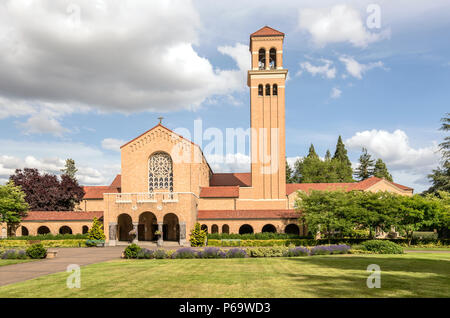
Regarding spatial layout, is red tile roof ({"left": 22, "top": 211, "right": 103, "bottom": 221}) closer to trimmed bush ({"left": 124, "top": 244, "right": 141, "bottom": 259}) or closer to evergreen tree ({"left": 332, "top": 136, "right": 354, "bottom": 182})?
trimmed bush ({"left": 124, "top": 244, "right": 141, "bottom": 259})

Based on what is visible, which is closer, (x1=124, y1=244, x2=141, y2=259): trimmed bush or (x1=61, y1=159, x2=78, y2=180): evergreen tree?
(x1=124, y1=244, x2=141, y2=259): trimmed bush

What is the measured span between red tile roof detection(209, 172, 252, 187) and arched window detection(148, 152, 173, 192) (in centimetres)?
1269

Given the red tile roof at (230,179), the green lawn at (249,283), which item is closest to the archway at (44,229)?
the red tile roof at (230,179)

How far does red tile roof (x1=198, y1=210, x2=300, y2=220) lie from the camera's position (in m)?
45.8

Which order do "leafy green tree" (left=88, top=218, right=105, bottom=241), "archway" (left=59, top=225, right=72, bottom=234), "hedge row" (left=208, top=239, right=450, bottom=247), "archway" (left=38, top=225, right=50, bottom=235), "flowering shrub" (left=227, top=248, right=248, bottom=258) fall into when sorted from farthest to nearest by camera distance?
"archway" (left=59, top=225, right=72, bottom=234)
"archway" (left=38, top=225, right=50, bottom=235)
"leafy green tree" (left=88, top=218, right=105, bottom=241)
"hedge row" (left=208, top=239, right=450, bottom=247)
"flowering shrub" (left=227, top=248, right=248, bottom=258)

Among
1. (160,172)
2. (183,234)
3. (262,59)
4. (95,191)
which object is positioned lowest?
(183,234)

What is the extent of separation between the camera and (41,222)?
4731 centimetres

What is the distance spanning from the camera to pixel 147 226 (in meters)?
47.8

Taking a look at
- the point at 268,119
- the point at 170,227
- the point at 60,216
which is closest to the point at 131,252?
the point at 170,227

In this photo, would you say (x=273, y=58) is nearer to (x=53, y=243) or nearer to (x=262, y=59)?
(x=262, y=59)

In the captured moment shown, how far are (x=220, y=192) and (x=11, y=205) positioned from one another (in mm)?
26476

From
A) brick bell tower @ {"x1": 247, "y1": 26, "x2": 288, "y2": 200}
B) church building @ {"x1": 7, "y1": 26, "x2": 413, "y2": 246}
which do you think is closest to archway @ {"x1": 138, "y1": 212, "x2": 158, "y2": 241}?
church building @ {"x1": 7, "y1": 26, "x2": 413, "y2": 246}

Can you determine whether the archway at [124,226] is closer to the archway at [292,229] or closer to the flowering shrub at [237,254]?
the archway at [292,229]

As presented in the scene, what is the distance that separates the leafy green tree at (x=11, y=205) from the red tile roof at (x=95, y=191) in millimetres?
10322
